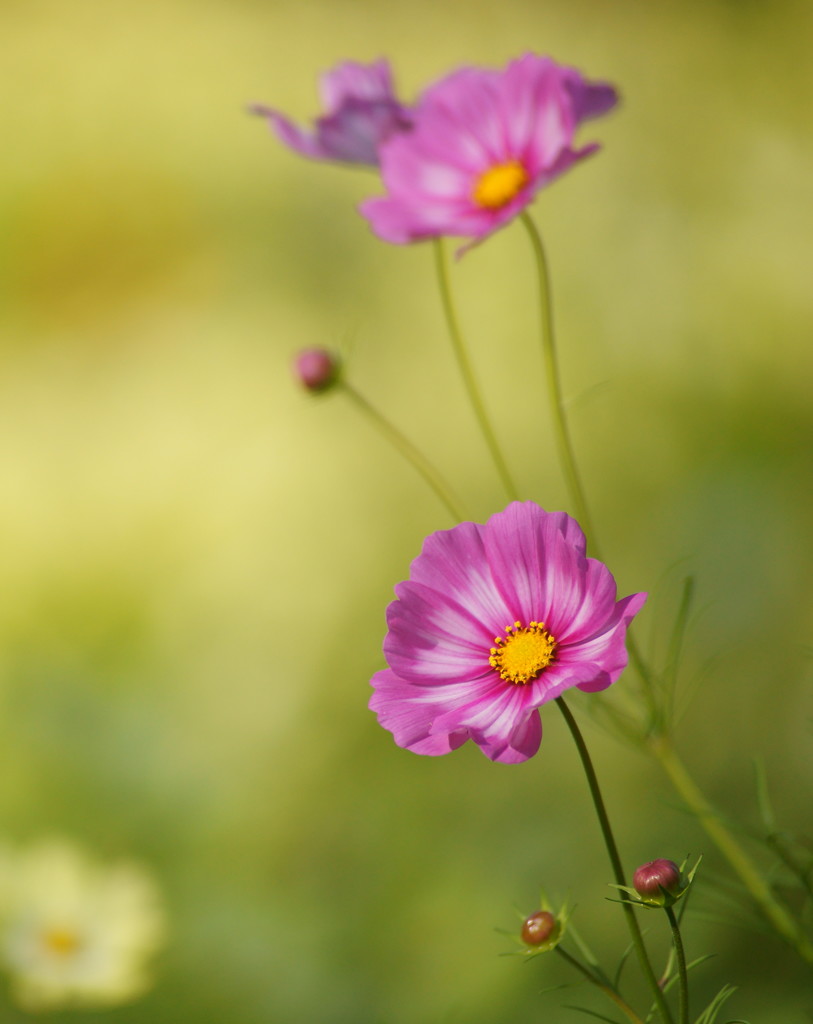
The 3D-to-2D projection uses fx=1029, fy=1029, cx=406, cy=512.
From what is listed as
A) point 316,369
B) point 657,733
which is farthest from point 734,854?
point 316,369

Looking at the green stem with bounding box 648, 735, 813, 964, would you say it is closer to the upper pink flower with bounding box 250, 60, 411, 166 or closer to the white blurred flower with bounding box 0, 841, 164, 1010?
the upper pink flower with bounding box 250, 60, 411, 166

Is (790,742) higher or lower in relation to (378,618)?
lower

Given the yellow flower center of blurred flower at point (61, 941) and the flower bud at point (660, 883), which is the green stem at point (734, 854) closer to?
the flower bud at point (660, 883)

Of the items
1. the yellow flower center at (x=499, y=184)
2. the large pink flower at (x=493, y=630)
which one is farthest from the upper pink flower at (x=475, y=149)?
the large pink flower at (x=493, y=630)

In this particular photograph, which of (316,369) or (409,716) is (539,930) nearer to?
(409,716)

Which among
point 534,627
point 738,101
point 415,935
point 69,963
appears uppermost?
point 738,101

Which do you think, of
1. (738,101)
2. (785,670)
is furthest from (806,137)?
(785,670)

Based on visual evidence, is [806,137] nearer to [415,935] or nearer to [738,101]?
[738,101]

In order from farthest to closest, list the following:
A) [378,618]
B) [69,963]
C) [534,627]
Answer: [378,618], [69,963], [534,627]
